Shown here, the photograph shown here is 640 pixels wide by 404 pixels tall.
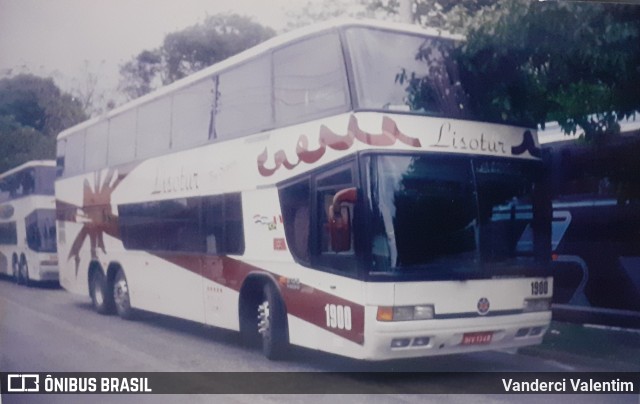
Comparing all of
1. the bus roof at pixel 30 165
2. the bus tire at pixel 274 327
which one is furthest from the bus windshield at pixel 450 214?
the bus roof at pixel 30 165

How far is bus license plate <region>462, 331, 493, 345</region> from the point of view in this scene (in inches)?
215

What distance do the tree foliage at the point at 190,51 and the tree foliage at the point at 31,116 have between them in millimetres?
478

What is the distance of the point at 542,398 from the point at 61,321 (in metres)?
3.65

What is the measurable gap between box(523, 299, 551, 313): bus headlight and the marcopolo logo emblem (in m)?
0.34

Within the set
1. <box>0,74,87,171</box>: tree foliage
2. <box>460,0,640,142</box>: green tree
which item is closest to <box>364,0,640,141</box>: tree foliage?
<box>460,0,640,142</box>: green tree

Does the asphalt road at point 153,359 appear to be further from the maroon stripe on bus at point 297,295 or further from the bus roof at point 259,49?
the bus roof at point 259,49

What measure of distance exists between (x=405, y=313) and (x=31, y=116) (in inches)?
123

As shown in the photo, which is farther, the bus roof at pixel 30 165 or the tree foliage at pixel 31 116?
the bus roof at pixel 30 165

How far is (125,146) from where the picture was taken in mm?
6480

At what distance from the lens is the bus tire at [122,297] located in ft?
21.8

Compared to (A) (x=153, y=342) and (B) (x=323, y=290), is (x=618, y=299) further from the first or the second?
(A) (x=153, y=342)

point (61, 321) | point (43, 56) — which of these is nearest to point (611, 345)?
point (61, 321)

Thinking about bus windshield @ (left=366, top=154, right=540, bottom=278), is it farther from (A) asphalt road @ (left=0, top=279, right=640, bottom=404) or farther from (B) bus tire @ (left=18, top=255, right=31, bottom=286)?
(B) bus tire @ (left=18, top=255, right=31, bottom=286)

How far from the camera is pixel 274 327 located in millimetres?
6027
